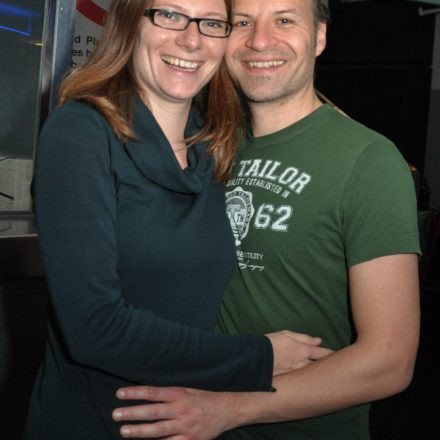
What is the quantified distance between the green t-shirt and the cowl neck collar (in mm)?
141

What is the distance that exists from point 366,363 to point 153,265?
0.37 m

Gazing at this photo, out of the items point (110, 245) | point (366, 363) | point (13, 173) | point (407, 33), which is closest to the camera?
point (110, 245)

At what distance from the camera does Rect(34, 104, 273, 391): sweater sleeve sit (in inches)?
38.1

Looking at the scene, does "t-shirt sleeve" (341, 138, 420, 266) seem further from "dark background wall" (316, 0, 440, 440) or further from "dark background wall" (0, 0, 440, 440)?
"dark background wall" (316, 0, 440, 440)

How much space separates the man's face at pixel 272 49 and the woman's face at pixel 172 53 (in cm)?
19

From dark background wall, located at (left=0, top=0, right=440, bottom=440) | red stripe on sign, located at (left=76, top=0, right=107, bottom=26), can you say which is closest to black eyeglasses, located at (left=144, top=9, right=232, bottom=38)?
red stripe on sign, located at (left=76, top=0, right=107, bottom=26)

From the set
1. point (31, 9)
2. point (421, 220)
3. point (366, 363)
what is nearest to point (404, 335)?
point (366, 363)

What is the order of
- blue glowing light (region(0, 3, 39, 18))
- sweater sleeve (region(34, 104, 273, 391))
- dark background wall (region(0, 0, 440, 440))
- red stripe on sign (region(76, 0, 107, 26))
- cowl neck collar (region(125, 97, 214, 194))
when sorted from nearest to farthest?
sweater sleeve (region(34, 104, 273, 391)), cowl neck collar (region(125, 97, 214, 194)), blue glowing light (region(0, 3, 39, 18)), red stripe on sign (region(76, 0, 107, 26)), dark background wall (region(0, 0, 440, 440))

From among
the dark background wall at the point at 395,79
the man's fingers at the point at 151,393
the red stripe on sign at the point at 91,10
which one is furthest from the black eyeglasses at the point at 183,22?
the dark background wall at the point at 395,79

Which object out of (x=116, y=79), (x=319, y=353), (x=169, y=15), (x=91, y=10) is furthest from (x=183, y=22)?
(x=91, y=10)

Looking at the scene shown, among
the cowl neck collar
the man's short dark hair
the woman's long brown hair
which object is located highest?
the man's short dark hair

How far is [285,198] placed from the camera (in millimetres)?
1246

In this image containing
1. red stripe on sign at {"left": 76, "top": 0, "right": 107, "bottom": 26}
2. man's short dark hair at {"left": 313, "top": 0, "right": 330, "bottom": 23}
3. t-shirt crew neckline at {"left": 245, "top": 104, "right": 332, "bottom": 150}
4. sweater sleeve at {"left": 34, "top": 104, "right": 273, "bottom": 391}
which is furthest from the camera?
red stripe on sign at {"left": 76, "top": 0, "right": 107, "bottom": 26}

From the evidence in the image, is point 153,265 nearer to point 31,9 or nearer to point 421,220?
point 31,9
